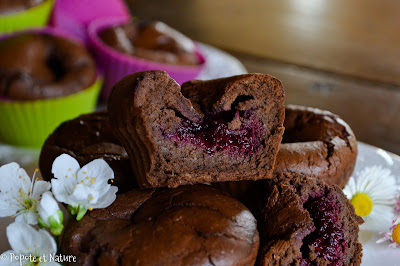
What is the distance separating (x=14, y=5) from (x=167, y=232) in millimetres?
2427

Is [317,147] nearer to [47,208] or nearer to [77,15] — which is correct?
[47,208]

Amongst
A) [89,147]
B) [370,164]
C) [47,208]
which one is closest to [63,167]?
[47,208]

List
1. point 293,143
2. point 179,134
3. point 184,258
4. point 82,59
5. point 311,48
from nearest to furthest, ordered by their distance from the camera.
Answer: point 184,258 → point 179,134 → point 293,143 → point 82,59 → point 311,48

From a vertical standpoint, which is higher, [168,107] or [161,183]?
[168,107]

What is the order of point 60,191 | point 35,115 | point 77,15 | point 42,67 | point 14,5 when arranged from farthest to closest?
1. point 77,15
2. point 14,5
3. point 42,67
4. point 35,115
5. point 60,191

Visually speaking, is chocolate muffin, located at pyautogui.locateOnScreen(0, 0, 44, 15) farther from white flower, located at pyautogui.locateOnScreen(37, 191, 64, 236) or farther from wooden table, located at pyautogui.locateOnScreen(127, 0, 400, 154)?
white flower, located at pyautogui.locateOnScreen(37, 191, 64, 236)

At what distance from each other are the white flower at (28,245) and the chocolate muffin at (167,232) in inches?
3.4

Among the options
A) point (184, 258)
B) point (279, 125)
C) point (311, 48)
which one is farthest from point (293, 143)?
point (311, 48)

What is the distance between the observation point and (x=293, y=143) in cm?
192

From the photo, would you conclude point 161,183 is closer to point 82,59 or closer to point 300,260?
point 300,260

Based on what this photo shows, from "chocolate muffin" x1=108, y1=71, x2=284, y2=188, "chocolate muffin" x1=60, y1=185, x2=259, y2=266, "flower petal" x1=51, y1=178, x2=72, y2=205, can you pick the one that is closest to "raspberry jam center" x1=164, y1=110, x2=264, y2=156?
"chocolate muffin" x1=108, y1=71, x2=284, y2=188

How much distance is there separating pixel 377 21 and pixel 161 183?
3.92 m

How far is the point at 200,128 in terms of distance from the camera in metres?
1.70

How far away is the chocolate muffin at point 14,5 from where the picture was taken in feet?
10.5
